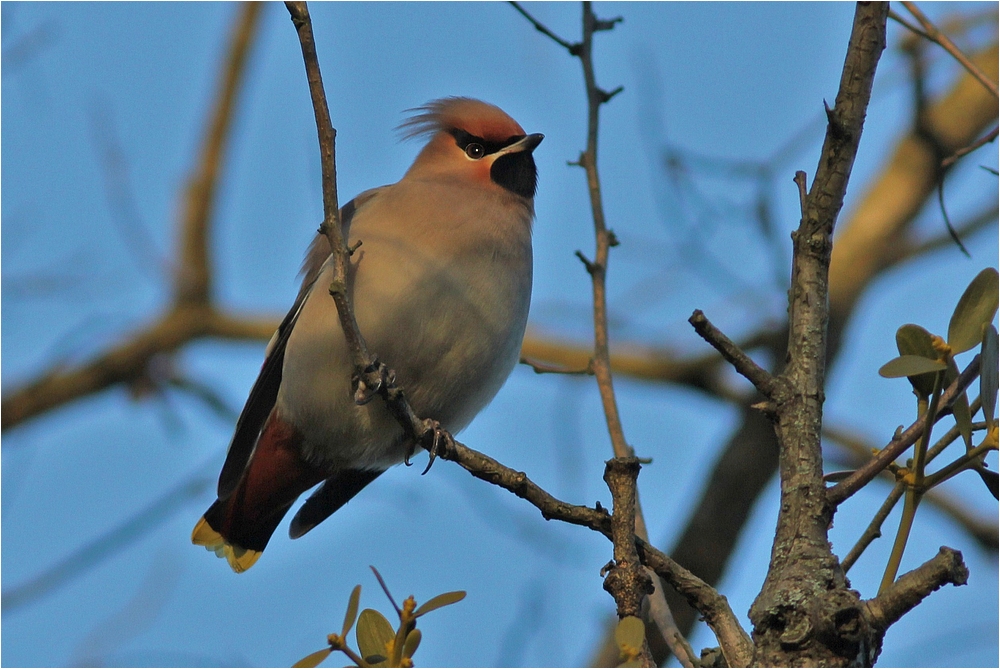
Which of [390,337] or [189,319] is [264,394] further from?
[189,319]

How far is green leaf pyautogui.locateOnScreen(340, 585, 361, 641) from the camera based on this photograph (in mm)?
2221

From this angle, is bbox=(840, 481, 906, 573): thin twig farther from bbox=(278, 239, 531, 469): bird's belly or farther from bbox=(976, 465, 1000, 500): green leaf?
bbox=(278, 239, 531, 469): bird's belly

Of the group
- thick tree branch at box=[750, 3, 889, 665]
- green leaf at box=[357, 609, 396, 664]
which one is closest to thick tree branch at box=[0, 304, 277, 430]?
thick tree branch at box=[750, 3, 889, 665]

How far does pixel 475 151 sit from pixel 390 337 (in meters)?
1.46

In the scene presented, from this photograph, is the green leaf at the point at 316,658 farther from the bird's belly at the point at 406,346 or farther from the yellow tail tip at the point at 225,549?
the yellow tail tip at the point at 225,549

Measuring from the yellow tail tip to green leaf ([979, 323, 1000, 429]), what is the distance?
3535 millimetres

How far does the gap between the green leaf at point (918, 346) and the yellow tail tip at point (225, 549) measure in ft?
11.1

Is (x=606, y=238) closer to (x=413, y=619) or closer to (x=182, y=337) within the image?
(x=413, y=619)

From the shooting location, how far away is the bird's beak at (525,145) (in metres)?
5.07

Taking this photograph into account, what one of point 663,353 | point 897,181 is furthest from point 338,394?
point 897,181

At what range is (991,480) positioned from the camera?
2.26 m

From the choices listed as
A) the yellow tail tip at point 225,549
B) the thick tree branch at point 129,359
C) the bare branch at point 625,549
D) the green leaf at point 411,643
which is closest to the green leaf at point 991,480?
the bare branch at point 625,549

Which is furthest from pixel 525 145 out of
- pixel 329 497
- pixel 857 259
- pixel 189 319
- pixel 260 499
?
pixel 189 319

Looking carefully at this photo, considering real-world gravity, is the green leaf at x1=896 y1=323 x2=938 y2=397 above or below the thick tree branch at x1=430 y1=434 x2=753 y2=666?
above
